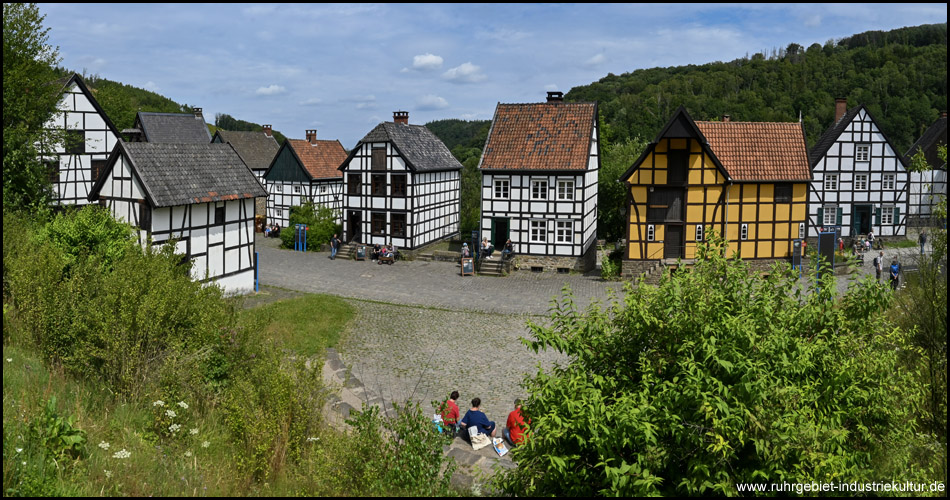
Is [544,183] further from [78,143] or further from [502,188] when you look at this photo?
[78,143]

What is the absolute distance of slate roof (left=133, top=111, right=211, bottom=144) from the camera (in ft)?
154

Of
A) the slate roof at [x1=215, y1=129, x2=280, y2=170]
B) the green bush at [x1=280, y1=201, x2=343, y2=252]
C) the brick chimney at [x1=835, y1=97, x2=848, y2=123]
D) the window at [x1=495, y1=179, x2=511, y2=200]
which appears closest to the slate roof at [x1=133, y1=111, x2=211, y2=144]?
the slate roof at [x1=215, y1=129, x2=280, y2=170]

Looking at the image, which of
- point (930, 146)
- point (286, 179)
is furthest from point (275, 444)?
point (930, 146)

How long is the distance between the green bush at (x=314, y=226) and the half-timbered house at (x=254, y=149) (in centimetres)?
1108

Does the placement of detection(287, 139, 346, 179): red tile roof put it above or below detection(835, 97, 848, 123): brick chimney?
below

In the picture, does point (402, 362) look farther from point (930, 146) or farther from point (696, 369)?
point (930, 146)

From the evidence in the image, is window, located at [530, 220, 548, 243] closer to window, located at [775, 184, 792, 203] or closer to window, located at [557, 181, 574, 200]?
→ window, located at [557, 181, 574, 200]

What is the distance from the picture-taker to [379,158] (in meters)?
36.6

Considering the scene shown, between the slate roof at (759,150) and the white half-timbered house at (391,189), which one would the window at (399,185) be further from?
the slate roof at (759,150)

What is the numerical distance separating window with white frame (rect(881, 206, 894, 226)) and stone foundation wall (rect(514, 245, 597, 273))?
19.7 m

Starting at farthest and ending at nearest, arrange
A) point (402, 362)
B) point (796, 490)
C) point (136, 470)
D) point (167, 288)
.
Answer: point (402, 362) → point (167, 288) → point (136, 470) → point (796, 490)

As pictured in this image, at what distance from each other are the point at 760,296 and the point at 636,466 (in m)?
2.68

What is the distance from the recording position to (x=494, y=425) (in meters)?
14.0

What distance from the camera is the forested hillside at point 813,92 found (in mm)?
68125
